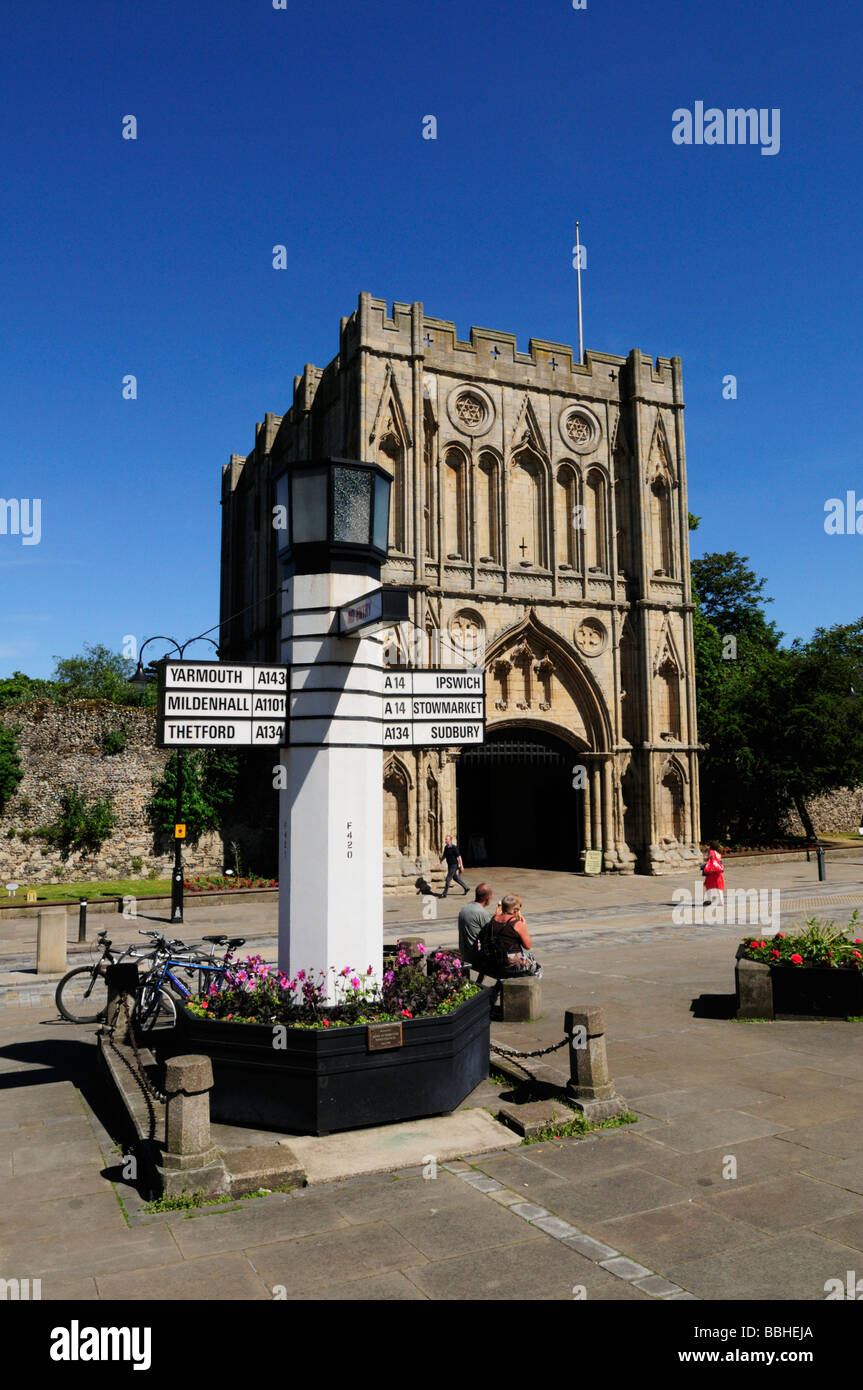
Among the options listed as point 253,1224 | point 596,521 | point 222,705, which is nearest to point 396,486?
point 596,521

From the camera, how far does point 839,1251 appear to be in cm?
503

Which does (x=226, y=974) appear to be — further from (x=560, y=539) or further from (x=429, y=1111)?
(x=560, y=539)

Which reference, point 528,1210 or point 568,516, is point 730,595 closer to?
point 568,516

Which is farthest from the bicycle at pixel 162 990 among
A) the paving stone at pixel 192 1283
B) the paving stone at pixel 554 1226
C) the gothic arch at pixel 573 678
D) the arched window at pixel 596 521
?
the arched window at pixel 596 521

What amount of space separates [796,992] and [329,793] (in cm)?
625

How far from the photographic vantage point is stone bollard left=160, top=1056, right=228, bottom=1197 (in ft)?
19.1

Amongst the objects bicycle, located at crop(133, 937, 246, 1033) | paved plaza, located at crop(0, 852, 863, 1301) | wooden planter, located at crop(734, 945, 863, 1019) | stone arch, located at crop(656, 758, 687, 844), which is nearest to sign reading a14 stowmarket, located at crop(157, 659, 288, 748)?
bicycle, located at crop(133, 937, 246, 1033)

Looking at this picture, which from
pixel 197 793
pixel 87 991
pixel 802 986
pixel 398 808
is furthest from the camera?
pixel 197 793

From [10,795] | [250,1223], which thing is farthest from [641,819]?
[250,1223]

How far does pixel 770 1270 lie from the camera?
4836 mm

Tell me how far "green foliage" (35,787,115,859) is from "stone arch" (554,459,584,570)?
51.3 ft

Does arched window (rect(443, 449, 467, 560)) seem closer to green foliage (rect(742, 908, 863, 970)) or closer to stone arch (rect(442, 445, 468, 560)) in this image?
stone arch (rect(442, 445, 468, 560))

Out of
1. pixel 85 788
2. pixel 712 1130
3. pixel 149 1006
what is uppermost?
pixel 85 788

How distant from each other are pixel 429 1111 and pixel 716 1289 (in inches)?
115
